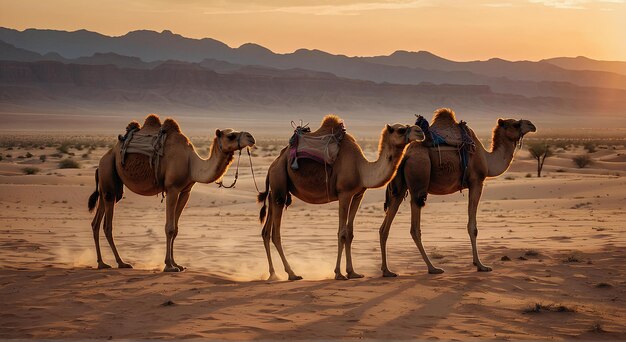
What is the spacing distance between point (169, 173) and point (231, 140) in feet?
4.25

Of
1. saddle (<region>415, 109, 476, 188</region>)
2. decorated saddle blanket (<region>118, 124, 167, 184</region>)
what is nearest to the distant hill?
decorated saddle blanket (<region>118, 124, 167, 184</region>)

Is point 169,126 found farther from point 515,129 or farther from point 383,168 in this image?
point 515,129

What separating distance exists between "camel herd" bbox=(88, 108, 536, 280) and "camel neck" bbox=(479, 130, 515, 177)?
17mm

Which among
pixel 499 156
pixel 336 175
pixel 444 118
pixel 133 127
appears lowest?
pixel 336 175

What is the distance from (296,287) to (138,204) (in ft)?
52.7

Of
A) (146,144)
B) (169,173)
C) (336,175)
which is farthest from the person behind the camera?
(146,144)

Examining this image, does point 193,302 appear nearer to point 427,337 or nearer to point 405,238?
point 427,337

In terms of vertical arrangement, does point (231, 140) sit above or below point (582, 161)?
above

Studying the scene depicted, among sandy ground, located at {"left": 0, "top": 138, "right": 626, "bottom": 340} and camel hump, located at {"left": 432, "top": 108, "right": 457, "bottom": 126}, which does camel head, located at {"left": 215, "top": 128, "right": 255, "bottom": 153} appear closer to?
sandy ground, located at {"left": 0, "top": 138, "right": 626, "bottom": 340}

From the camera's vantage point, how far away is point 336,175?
12055 millimetres

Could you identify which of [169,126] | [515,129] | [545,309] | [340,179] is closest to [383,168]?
[340,179]

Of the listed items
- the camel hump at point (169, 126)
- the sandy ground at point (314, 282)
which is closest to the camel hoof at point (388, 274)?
the sandy ground at point (314, 282)

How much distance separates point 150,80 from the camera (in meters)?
183

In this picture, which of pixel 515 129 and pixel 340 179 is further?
pixel 515 129
